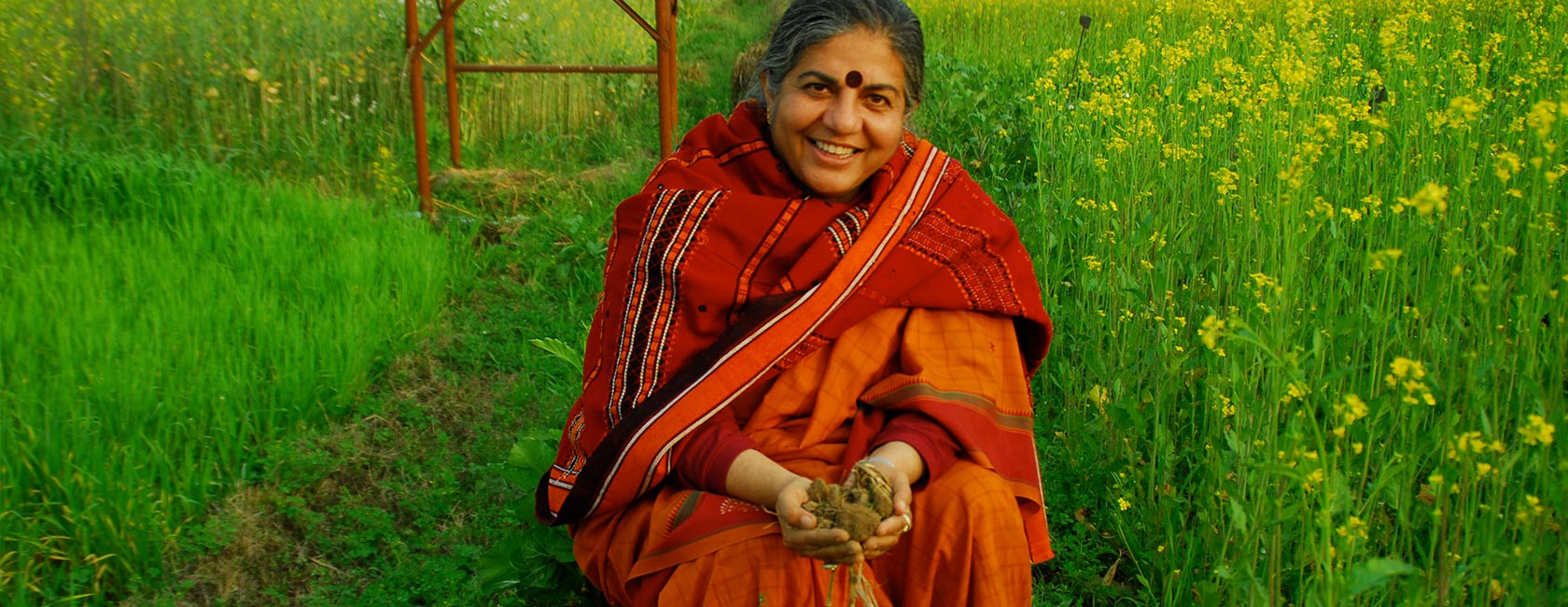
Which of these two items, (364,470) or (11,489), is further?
(364,470)

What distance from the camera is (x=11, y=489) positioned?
248cm

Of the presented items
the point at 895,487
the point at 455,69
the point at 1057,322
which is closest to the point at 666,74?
the point at 455,69

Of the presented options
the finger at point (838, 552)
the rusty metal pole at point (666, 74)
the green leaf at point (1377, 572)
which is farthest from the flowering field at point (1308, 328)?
the rusty metal pole at point (666, 74)

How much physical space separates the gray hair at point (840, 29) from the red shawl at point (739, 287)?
0.13m

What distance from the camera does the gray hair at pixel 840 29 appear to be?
2.01 metres

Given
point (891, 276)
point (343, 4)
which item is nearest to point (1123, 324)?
point (891, 276)

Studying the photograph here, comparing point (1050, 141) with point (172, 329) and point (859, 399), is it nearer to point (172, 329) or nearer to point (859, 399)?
point (859, 399)

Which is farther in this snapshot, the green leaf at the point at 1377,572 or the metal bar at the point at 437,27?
the metal bar at the point at 437,27

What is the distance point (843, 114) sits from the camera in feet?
6.57

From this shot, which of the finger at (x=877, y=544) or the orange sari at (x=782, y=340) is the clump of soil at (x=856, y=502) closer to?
the finger at (x=877, y=544)

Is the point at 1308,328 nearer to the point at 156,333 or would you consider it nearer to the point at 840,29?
the point at 840,29

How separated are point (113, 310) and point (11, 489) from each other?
81 cm

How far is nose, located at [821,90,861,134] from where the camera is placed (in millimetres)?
2002

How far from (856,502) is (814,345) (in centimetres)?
36
